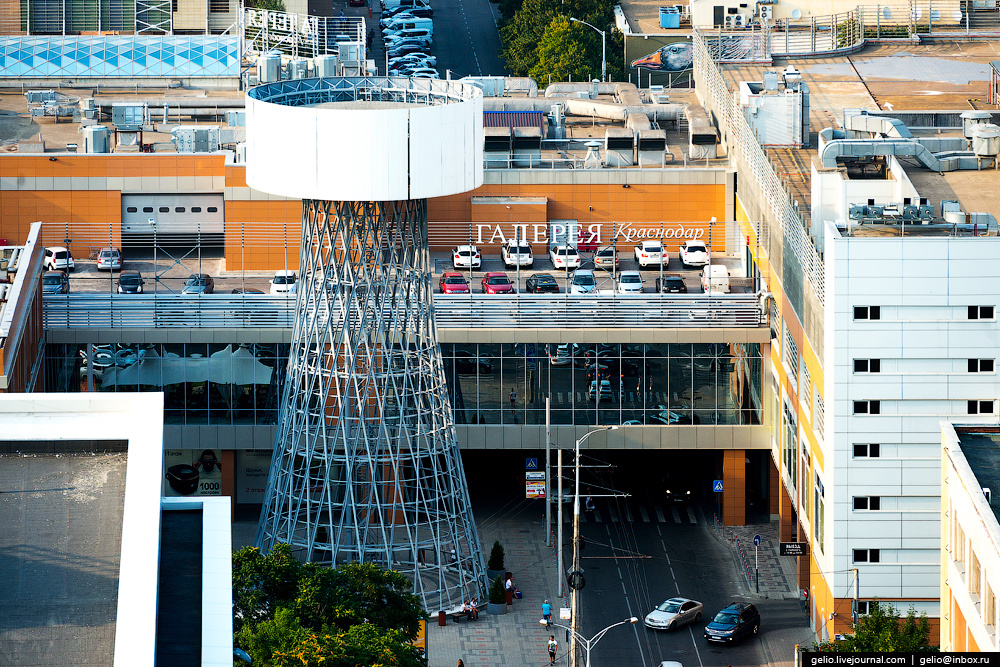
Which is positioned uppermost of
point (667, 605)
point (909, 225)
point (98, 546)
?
point (909, 225)

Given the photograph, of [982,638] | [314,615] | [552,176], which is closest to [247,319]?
[552,176]

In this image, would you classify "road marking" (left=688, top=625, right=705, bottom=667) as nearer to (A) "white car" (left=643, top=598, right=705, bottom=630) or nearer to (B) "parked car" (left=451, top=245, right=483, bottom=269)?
(A) "white car" (left=643, top=598, right=705, bottom=630)

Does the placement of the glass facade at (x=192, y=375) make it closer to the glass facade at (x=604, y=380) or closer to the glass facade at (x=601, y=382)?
the glass facade at (x=601, y=382)

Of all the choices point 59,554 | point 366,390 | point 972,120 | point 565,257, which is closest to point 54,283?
point 565,257

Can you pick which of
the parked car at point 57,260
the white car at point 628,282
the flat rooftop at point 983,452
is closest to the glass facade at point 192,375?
the parked car at point 57,260

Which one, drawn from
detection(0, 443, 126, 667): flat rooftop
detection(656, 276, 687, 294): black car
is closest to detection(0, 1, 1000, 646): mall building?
detection(656, 276, 687, 294): black car

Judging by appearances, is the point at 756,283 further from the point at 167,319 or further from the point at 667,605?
Answer: the point at 167,319
